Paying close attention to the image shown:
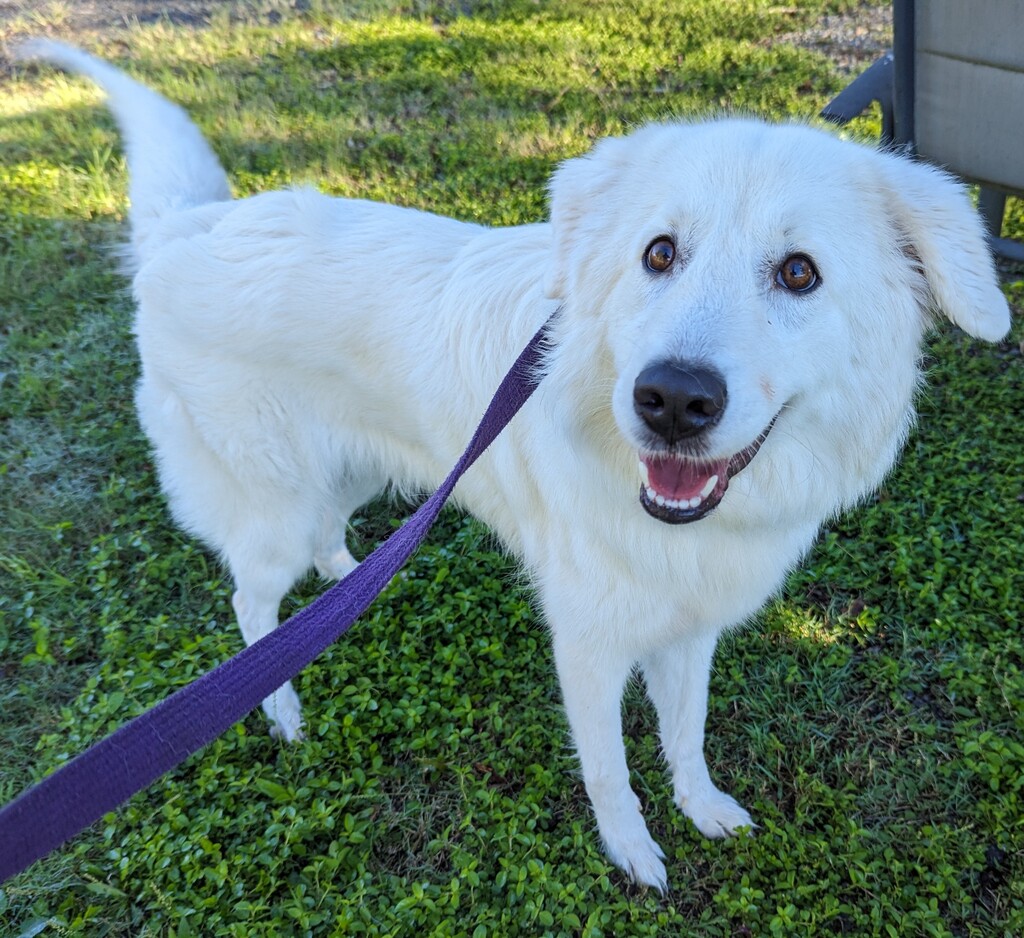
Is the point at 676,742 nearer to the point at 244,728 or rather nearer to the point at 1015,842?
the point at 1015,842

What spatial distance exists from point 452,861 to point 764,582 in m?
1.30

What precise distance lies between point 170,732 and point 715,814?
6.28 feet

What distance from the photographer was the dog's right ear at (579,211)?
6.46 ft

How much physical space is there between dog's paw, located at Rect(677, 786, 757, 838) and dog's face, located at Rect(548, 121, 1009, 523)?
1.21 metres

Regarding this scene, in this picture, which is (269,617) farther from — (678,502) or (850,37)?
(850,37)

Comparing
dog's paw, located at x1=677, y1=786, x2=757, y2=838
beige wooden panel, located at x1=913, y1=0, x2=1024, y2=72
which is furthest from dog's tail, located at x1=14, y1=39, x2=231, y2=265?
beige wooden panel, located at x1=913, y1=0, x2=1024, y2=72

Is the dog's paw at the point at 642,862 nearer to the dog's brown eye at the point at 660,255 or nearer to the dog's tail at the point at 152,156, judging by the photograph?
the dog's brown eye at the point at 660,255

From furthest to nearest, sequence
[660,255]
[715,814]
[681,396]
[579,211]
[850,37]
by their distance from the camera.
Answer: [850,37] < [715,814] < [579,211] < [660,255] < [681,396]

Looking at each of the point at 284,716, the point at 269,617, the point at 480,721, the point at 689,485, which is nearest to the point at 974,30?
the point at 689,485

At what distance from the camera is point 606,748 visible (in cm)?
241

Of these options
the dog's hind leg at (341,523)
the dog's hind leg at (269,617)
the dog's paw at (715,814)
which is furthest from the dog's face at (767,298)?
the dog's hind leg at (269,617)

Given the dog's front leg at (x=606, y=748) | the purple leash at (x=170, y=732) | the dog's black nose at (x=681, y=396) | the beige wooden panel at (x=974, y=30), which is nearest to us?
the purple leash at (x=170, y=732)

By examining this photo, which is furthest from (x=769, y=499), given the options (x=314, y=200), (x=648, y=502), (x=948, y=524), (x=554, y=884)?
(x=948, y=524)

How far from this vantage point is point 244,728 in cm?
294
